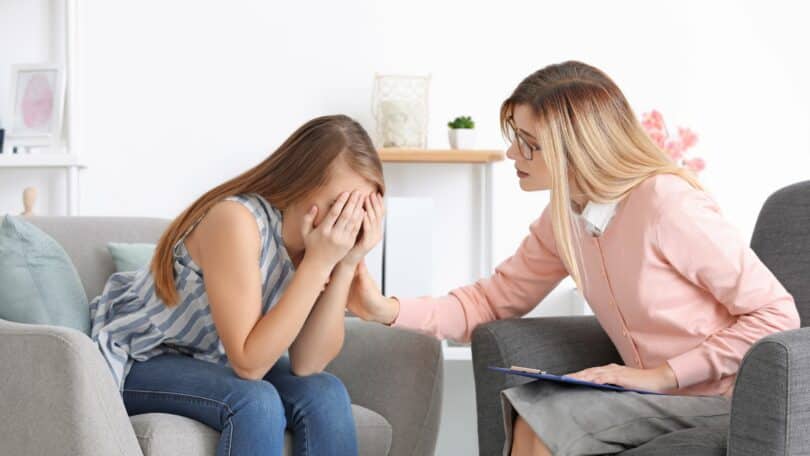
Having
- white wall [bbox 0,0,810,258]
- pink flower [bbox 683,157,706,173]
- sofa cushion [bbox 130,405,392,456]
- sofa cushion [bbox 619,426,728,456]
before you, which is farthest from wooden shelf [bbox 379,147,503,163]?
sofa cushion [bbox 619,426,728,456]

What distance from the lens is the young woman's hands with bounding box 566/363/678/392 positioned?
1.64m

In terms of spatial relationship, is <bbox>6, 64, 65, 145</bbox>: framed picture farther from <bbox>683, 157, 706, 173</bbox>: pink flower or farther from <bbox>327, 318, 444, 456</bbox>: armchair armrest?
<bbox>683, 157, 706, 173</bbox>: pink flower

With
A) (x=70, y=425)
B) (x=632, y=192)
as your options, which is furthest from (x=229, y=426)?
(x=632, y=192)

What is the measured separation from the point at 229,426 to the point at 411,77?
1.46 meters

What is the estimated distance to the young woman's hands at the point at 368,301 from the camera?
1.89 metres

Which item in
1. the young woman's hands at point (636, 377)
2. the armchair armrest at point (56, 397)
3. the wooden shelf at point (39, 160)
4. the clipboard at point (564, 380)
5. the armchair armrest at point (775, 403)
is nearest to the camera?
the armchair armrest at point (775, 403)

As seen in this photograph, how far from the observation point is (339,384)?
1.78 m

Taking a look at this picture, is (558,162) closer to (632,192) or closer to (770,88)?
(632,192)

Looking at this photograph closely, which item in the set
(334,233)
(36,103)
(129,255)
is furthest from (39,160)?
(334,233)

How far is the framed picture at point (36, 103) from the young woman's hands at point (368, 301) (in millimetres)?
1262

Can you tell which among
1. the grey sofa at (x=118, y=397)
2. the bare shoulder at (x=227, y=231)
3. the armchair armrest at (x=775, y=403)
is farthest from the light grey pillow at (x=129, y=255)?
the armchair armrest at (x=775, y=403)

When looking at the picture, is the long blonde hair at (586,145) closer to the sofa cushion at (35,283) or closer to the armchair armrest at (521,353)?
the armchair armrest at (521,353)

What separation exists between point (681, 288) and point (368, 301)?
536 millimetres

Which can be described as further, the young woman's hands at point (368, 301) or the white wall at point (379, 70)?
the white wall at point (379, 70)
